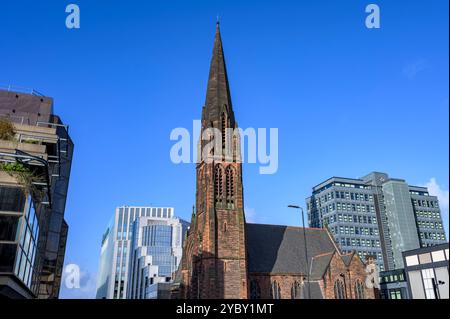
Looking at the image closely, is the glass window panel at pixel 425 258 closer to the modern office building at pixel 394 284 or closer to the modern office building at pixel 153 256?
the modern office building at pixel 394 284

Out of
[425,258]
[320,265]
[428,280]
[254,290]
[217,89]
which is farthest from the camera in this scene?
[217,89]

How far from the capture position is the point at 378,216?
13725 centimetres

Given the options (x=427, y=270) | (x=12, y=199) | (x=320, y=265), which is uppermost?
(x=320, y=265)

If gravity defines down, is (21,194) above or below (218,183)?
below

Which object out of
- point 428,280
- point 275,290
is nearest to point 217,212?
point 275,290

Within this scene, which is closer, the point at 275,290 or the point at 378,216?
the point at 275,290

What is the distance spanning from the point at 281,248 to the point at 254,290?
9.36 meters

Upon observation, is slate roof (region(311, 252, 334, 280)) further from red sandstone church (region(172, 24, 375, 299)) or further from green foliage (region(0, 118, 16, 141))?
green foliage (region(0, 118, 16, 141))

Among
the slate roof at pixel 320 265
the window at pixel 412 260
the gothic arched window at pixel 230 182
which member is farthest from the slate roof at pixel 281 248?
the window at pixel 412 260

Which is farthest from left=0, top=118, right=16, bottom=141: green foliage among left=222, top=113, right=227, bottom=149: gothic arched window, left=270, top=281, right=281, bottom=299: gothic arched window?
left=270, top=281, right=281, bottom=299: gothic arched window

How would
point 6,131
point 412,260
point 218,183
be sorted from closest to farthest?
point 6,131 → point 218,183 → point 412,260

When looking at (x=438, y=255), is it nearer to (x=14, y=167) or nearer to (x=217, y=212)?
(x=217, y=212)
